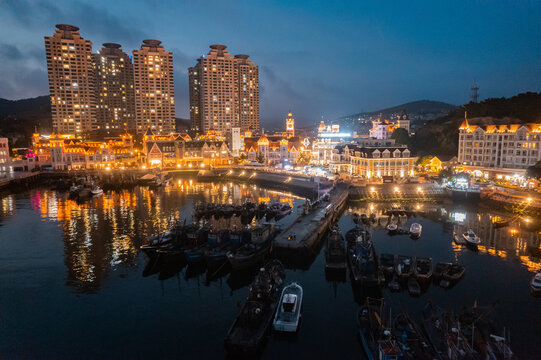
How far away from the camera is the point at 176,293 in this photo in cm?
2822

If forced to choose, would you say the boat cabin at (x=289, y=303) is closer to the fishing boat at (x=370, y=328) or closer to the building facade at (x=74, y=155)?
the fishing boat at (x=370, y=328)

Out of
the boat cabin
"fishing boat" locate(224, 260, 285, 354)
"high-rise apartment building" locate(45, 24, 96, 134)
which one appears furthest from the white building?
the boat cabin

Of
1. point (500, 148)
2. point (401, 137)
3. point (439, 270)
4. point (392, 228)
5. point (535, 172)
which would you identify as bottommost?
point (439, 270)

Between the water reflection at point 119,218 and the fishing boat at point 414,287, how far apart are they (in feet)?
60.5

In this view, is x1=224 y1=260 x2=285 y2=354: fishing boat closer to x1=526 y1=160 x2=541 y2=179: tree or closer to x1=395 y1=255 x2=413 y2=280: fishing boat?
x1=395 y1=255 x2=413 y2=280: fishing boat

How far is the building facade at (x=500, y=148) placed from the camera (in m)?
68.9

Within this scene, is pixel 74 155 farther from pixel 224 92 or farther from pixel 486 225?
pixel 486 225

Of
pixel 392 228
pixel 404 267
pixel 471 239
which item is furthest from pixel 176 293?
pixel 471 239

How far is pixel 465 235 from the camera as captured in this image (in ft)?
129

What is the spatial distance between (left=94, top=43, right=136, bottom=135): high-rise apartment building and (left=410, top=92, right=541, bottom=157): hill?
12260 centimetres

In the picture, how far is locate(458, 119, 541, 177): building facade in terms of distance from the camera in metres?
68.9

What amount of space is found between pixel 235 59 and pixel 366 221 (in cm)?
12918

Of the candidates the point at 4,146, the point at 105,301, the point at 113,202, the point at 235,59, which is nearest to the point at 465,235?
the point at 105,301

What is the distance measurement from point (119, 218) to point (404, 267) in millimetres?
A: 41016
